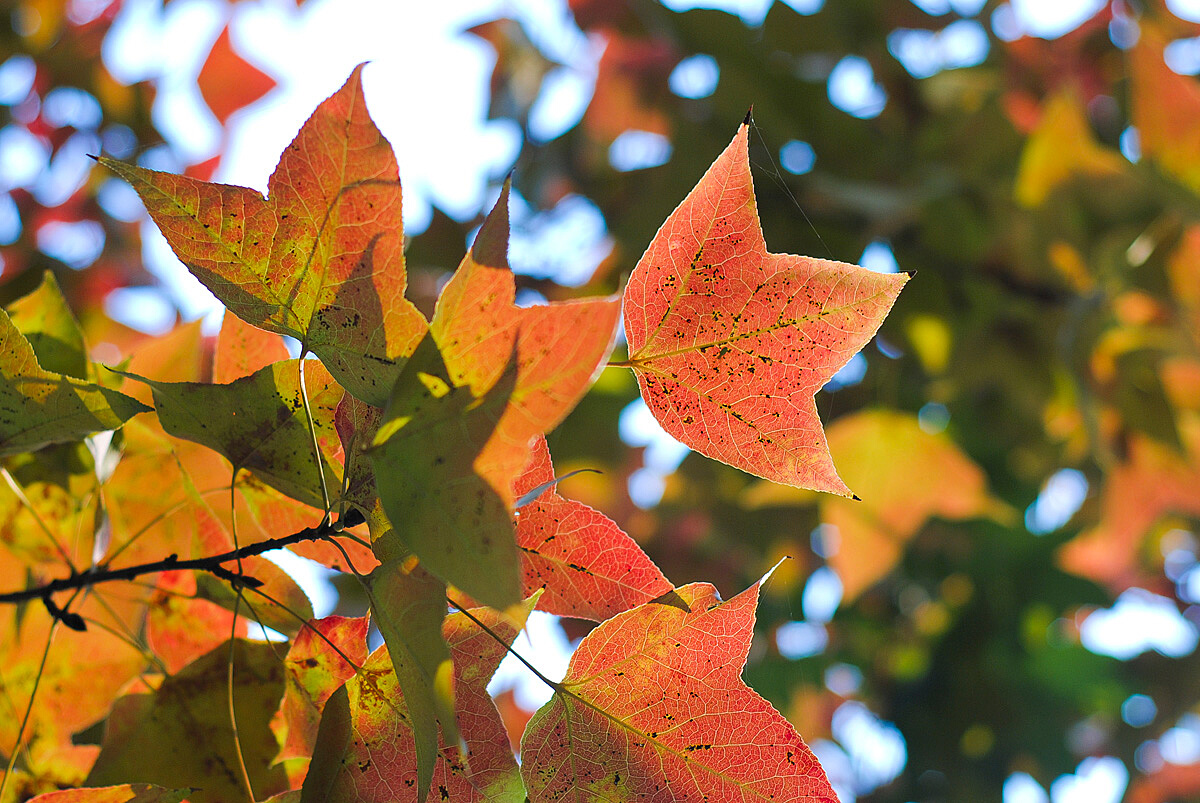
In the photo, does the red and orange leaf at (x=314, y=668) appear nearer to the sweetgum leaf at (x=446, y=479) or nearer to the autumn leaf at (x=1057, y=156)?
the sweetgum leaf at (x=446, y=479)

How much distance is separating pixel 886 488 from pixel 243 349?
0.86 m

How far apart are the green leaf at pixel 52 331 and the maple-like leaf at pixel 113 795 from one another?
0.59ft

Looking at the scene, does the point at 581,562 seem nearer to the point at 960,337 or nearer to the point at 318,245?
the point at 318,245

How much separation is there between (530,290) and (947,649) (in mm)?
945

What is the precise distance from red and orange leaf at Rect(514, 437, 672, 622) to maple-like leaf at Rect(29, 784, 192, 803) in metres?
0.14

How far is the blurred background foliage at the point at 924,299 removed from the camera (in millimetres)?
908

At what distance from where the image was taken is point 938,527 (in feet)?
4.68

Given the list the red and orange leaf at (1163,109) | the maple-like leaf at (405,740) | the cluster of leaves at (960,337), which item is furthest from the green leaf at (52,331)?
the red and orange leaf at (1163,109)

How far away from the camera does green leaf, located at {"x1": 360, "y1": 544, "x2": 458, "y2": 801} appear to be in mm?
226

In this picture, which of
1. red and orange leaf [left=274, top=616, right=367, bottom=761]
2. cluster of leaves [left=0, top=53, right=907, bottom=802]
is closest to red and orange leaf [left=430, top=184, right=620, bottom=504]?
cluster of leaves [left=0, top=53, right=907, bottom=802]

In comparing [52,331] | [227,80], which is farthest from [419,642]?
[227,80]

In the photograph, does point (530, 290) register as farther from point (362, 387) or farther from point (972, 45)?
point (362, 387)

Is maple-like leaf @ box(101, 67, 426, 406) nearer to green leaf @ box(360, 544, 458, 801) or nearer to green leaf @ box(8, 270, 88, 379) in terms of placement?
green leaf @ box(360, 544, 458, 801)

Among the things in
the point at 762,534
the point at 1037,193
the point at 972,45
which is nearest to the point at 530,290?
the point at 762,534
